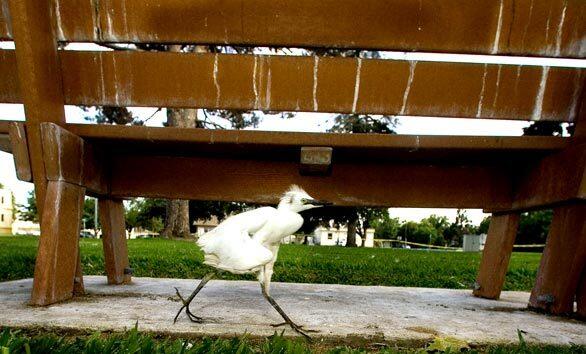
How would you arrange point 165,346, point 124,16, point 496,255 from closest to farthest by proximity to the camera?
1. point 165,346
2. point 124,16
3. point 496,255

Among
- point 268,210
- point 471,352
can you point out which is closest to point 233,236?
point 268,210

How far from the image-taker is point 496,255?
3965mm

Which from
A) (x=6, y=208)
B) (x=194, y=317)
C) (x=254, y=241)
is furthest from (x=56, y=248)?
(x=6, y=208)

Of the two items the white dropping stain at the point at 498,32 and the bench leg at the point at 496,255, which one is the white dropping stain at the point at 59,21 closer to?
the white dropping stain at the point at 498,32

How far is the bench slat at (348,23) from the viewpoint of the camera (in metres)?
2.81

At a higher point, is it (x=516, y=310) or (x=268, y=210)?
(x=268, y=210)

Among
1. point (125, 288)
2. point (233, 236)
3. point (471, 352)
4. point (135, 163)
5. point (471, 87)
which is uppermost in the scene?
point (471, 87)

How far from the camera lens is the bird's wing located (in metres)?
2.27

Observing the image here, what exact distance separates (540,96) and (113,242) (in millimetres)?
3446

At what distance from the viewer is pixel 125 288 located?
367 centimetres

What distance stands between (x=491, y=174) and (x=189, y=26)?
2.44 meters

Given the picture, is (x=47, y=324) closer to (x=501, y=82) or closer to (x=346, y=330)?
(x=346, y=330)

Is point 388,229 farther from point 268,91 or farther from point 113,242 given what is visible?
point 268,91

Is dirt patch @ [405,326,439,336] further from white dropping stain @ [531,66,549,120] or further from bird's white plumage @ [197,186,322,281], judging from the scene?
white dropping stain @ [531,66,549,120]
